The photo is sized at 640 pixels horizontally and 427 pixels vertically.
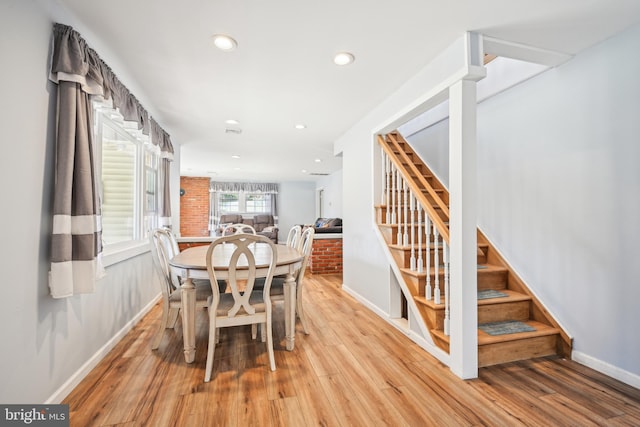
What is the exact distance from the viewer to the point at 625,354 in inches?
70.7

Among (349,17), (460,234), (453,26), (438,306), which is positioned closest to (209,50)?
(349,17)

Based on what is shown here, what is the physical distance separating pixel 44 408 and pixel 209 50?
236 cm

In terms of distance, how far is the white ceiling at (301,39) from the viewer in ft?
5.41

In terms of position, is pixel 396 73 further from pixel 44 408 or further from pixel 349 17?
pixel 44 408

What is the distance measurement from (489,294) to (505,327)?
29 centimetres

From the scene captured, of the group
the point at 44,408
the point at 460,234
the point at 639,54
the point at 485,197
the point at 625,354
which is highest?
the point at 639,54

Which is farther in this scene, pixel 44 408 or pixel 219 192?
pixel 219 192

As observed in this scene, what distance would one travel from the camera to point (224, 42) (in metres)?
1.97

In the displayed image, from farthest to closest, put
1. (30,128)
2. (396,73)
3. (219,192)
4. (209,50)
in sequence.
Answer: (219,192)
(396,73)
(209,50)
(30,128)

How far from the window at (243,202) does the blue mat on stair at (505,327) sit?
28.4 feet

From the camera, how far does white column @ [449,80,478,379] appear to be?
186 cm

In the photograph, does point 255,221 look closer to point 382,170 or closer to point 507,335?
point 382,170

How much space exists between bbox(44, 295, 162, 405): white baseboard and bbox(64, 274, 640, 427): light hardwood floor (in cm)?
4

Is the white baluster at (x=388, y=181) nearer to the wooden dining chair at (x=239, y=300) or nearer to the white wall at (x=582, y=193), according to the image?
the white wall at (x=582, y=193)
